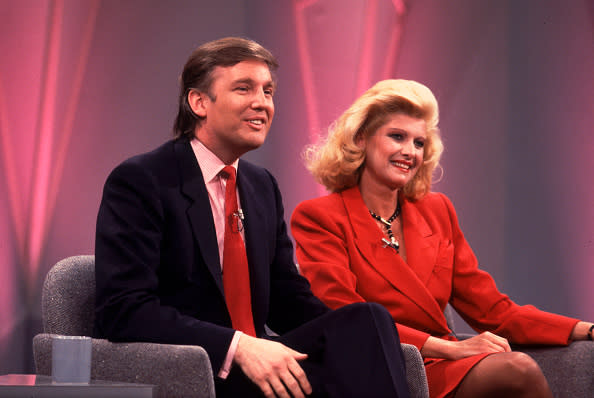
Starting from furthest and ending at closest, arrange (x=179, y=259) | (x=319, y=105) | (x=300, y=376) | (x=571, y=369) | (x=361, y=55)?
(x=361, y=55) → (x=319, y=105) → (x=571, y=369) → (x=179, y=259) → (x=300, y=376)

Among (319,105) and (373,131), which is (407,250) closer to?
(373,131)

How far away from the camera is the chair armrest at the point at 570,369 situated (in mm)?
2662

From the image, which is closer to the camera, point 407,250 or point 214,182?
point 214,182

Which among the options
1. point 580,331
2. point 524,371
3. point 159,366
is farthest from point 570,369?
point 159,366

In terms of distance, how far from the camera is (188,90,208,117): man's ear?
250 centimetres

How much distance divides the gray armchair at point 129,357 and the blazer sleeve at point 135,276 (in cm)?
7

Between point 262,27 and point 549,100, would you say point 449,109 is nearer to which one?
point 549,100

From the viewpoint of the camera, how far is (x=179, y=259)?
2.25 m

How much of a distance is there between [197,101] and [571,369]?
59.2 inches

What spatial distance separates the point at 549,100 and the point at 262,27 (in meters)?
1.51

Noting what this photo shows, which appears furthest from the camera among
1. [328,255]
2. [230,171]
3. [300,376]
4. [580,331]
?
[328,255]

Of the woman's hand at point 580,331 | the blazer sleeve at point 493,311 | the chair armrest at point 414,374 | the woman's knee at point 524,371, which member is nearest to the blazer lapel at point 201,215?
the chair armrest at point 414,374

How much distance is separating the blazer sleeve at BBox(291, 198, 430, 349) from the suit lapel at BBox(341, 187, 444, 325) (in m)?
0.05

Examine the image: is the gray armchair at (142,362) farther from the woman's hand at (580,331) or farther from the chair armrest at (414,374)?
the woman's hand at (580,331)
